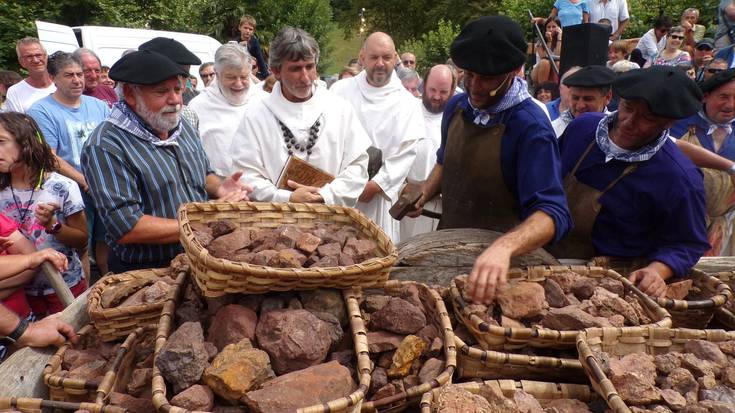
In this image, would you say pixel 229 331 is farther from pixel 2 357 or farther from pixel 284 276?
pixel 2 357

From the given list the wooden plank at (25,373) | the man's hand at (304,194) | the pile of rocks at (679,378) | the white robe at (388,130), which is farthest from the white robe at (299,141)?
the pile of rocks at (679,378)

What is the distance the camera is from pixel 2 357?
2266 millimetres

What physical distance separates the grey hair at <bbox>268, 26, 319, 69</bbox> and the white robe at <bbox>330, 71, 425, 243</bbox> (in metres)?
1.21

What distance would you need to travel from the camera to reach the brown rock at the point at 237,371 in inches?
57.4

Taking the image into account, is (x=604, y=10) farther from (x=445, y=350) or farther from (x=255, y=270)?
(x=255, y=270)

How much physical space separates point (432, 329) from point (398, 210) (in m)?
1.19

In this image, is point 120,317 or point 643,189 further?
point 643,189

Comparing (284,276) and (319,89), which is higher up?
(319,89)

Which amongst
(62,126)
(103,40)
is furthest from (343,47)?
(62,126)

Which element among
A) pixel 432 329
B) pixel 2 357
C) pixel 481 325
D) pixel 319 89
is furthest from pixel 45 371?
pixel 319 89

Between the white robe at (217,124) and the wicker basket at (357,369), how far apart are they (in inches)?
108

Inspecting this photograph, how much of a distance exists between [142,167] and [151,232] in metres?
0.33

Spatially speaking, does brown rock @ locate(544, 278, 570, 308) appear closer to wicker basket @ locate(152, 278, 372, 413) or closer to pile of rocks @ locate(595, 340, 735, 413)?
pile of rocks @ locate(595, 340, 735, 413)

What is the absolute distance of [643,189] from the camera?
8.15 ft
